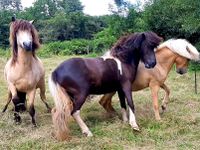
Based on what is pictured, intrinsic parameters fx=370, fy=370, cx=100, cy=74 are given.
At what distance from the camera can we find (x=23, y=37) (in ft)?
18.1

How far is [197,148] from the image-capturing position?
4594mm

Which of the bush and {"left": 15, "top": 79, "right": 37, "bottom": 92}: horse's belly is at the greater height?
{"left": 15, "top": 79, "right": 37, "bottom": 92}: horse's belly

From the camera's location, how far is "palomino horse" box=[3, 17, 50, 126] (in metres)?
5.56

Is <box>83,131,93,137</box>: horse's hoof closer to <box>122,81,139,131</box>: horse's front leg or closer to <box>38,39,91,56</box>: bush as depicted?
<box>122,81,139,131</box>: horse's front leg

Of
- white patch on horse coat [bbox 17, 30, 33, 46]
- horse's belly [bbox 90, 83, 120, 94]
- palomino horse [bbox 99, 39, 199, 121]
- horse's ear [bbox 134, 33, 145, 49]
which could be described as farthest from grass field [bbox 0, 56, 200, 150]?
white patch on horse coat [bbox 17, 30, 33, 46]

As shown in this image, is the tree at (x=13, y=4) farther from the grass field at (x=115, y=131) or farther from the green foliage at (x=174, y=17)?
the grass field at (x=115, y=131)

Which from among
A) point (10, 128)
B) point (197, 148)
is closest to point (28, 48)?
point (10, 128)

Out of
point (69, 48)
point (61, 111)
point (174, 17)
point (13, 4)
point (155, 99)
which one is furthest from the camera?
point (13, 4)

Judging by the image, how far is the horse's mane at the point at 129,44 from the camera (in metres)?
5.77

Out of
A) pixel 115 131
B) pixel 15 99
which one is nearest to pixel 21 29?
pixel 15 99

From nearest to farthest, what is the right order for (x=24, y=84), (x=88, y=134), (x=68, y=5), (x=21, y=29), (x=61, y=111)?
(x=61, y=111) → (x=88, y=134) → (x=21, y=29) → (x=24, y=84) → (x=68, y=5)

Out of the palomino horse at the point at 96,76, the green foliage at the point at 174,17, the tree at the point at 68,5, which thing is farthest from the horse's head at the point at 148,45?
the tree at the point at 68,5

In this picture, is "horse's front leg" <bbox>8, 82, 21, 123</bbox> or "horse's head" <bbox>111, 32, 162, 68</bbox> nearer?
"horse's head" <bbox>111, 32, 162, 68</bbox>

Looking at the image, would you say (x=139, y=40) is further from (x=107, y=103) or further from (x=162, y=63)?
(x=107, y=103)
